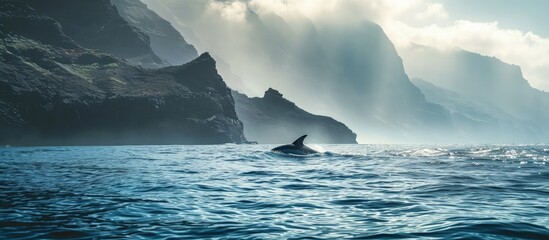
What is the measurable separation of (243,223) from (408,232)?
361cm

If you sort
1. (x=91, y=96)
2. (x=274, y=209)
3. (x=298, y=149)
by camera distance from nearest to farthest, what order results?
(x=274, y=209) → (x=298, y=149) → (x=91, y=96)

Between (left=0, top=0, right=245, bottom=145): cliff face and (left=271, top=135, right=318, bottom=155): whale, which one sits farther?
(left=0, top=0, right=245, bottom=145): cliff face

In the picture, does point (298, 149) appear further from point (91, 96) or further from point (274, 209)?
point (91, 96)

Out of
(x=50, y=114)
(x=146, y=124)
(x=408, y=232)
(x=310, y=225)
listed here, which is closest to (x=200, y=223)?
(x=310, y=225)

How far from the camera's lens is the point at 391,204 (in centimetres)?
1082

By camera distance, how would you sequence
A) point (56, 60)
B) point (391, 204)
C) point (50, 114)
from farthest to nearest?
1. point (56, 60)
2. point (50, 114)
3. point (391, 204)

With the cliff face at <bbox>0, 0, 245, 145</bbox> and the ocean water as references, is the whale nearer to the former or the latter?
the ocean water

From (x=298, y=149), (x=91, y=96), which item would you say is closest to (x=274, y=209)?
(x=298, y=149)

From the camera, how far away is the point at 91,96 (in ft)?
416

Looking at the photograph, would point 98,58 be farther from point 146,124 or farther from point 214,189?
point 214,189

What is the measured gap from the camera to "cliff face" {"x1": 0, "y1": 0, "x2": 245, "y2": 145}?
110 metres

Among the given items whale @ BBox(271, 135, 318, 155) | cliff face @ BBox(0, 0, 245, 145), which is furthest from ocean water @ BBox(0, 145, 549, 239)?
cliff face @ BBox(0, 0, 245, 145)

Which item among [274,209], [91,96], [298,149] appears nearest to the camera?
[274,209]

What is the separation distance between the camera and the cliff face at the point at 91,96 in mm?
109938
